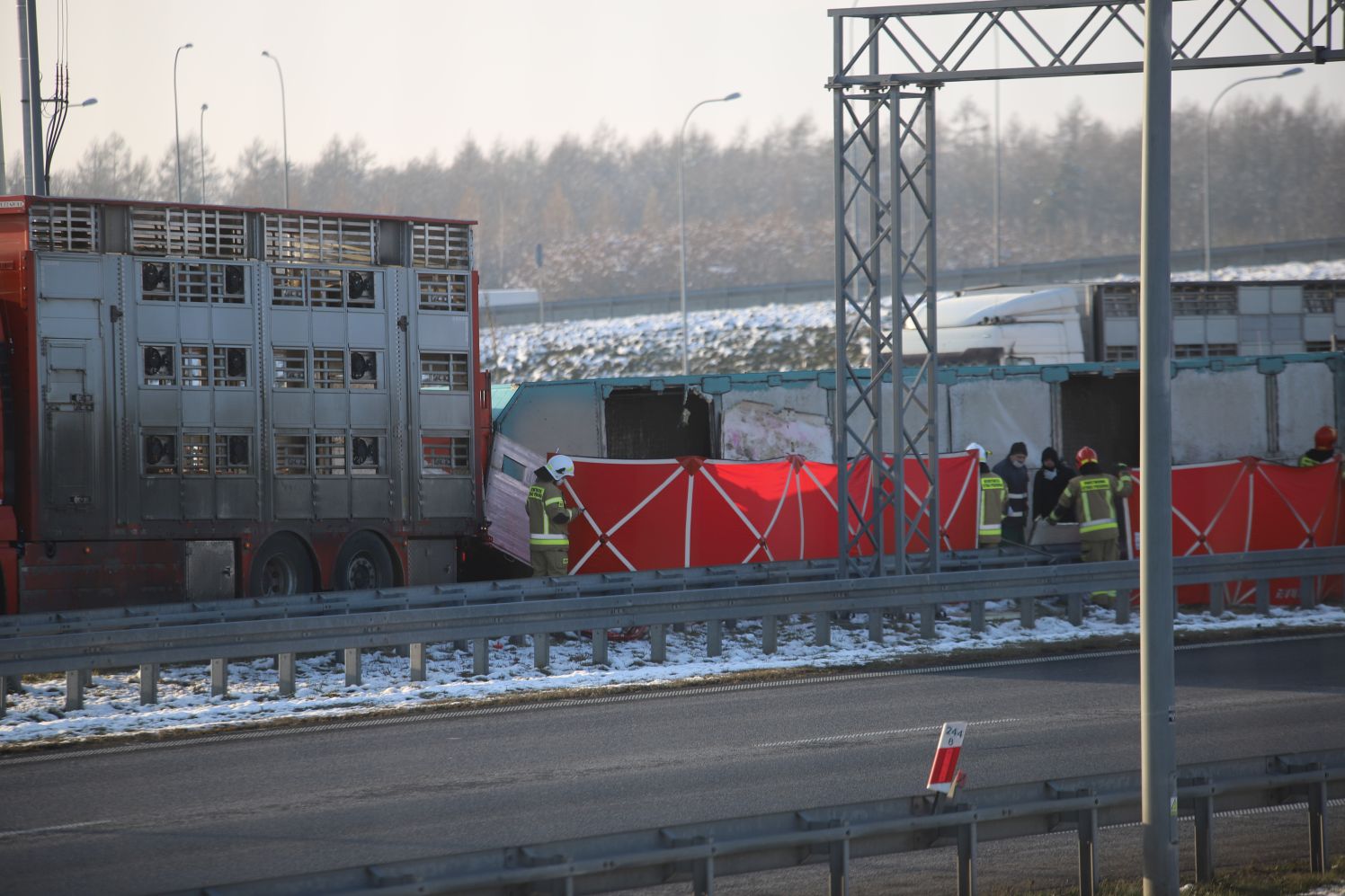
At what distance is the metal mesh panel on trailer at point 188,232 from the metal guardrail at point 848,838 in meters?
11.9

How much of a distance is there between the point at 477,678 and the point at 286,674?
178cm

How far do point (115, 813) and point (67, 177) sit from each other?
7962 centimetres

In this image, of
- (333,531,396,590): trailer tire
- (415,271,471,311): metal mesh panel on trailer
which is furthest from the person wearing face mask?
(333,531,396,590): trailer tire

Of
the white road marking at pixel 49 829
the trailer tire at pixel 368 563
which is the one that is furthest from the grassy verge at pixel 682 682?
the trailer tire at pixel 368 563

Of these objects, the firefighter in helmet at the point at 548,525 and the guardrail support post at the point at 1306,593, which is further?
the guardrail support post at the point at 1306,593

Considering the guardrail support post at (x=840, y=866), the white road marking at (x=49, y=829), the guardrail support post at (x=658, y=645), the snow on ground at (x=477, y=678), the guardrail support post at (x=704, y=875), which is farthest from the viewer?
the guardrail support post at (x=658, y=645)

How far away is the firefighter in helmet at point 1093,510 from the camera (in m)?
18.5

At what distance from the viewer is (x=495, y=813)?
9.37 meters

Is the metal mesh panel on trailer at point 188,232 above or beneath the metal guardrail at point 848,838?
above

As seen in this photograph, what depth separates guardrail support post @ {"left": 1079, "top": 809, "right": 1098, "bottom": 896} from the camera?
7535mm

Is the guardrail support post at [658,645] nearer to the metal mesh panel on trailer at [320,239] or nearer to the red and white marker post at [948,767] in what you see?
the metal mesh panel on trailer at [320,239]

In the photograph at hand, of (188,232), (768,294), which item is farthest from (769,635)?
(768,294)

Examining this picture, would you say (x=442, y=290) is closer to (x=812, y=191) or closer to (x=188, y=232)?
(x=188, y=232)

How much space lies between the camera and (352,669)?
13.8 m
